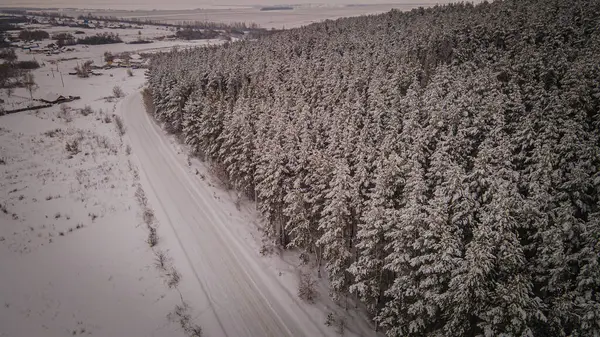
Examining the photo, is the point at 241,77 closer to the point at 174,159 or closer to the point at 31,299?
the point at 174,159

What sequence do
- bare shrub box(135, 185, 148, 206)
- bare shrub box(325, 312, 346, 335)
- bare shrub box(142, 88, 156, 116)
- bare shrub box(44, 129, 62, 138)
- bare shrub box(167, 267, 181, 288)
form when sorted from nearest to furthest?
bare shrub box(325, 312, 346, 335)
bare shrub box(167, 267, 181, 288)
bare shrub box(135, 185, 148, 206)
bare shrub box(44, 129, 62, 138)
bare shrub box(142, 88, 156, 116)

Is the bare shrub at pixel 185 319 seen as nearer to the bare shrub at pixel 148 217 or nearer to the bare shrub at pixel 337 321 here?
the bare shrub at pixel 337 321

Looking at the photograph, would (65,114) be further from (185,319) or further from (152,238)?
(185,319)

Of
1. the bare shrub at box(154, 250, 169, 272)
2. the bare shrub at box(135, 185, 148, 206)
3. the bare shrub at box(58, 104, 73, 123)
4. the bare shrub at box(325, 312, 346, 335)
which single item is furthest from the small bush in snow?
the bare shrub at box(58, 104, 73, 123)

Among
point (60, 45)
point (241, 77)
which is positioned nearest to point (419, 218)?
point (241, 77)

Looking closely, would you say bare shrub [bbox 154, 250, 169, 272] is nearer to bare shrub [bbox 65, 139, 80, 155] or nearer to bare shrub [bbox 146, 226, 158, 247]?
bare shrub [bbox 146, 226, 158, 247]

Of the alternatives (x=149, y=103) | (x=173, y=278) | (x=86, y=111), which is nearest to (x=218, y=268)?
(x=173, y=278)

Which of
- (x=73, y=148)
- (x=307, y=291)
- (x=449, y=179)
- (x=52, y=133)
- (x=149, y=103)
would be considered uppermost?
(x=449, y=179)
